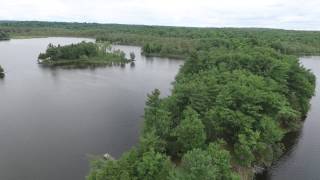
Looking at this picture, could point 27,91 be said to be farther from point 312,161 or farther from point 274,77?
point 312,161

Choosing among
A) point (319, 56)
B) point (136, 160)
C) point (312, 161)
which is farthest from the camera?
point (319, 56)

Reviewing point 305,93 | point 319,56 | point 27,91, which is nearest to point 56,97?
point 27,91

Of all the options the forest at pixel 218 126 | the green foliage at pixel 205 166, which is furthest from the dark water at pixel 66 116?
the green foliage at pixel 205 166

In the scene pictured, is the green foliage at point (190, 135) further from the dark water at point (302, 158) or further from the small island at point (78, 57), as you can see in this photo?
the small island at point (78, 57)

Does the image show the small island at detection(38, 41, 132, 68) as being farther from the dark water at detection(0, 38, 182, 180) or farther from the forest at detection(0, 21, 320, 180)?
the forest at detection(0, 21, 320, 180)

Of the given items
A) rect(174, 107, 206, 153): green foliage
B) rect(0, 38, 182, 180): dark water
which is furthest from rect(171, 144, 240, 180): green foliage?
rect(0, 38, 182, 180): dark water

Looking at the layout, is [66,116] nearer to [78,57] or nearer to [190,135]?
[190,135]

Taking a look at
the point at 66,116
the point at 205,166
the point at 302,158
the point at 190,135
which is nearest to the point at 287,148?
the point at 302,158
